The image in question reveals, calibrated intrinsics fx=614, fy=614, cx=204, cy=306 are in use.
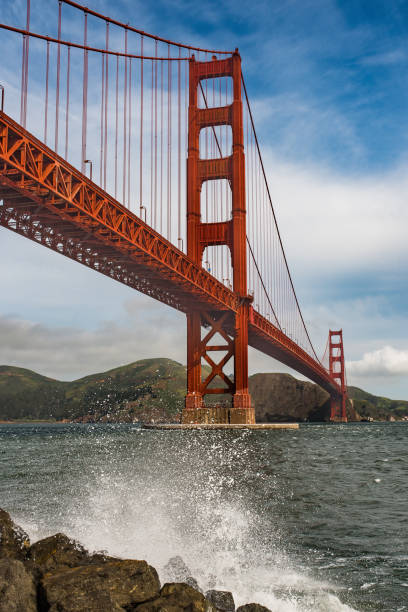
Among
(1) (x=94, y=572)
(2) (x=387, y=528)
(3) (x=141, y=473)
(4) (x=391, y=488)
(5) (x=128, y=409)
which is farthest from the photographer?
(5) (x=128, y=409)

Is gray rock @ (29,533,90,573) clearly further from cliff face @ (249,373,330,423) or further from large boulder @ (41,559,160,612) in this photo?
cliff face @ (249,373,330,423)

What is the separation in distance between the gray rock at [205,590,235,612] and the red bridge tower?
44.8 metres

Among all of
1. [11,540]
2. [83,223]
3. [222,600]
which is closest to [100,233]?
[83,223]

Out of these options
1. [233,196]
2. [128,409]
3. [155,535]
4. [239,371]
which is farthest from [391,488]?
[128,409]

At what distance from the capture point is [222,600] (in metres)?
7.12

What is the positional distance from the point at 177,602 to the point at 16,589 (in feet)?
5.23

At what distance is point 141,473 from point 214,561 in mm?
11009

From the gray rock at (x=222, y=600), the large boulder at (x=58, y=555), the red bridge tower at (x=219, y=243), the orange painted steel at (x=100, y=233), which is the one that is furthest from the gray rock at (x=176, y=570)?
the red bridge tower at (x=219, y=243)

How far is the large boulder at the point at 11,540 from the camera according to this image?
7891mm

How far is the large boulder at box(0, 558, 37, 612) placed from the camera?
18.7ft

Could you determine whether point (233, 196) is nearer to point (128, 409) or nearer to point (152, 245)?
point (152, 245)

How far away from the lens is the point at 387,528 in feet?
37.6

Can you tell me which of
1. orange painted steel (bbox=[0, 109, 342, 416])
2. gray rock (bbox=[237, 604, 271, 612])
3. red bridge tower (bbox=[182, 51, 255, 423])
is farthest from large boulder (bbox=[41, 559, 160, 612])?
red bridge tower (bbox=[182, 51, 255, 423])

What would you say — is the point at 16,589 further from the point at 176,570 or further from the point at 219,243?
the point at 219,243
